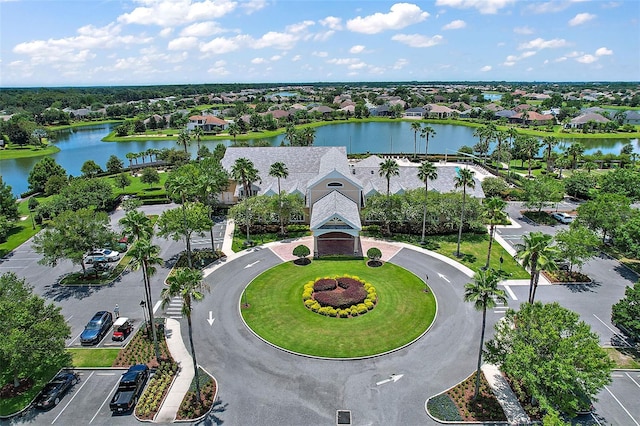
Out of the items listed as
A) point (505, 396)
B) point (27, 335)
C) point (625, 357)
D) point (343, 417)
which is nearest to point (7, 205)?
point (27, 335)

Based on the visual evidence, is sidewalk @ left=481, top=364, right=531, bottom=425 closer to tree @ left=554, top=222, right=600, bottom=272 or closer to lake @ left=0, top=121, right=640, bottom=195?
tree @ left=554, top=222, right=600, bottom=272

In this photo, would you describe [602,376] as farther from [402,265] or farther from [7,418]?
[7,418]

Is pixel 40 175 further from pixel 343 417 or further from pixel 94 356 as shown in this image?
pixel 343 417

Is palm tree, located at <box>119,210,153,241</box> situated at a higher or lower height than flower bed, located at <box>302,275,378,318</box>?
higher

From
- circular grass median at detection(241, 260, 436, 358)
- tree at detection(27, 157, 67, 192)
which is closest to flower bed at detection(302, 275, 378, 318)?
circular grass median at detection(241, 260, 436, 358)

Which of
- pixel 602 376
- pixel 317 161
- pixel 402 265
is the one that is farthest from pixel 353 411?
pixel 317 161

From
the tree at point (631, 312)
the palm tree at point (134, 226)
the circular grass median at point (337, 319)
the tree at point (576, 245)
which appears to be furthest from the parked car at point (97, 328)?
the tree at point (576, 245)
